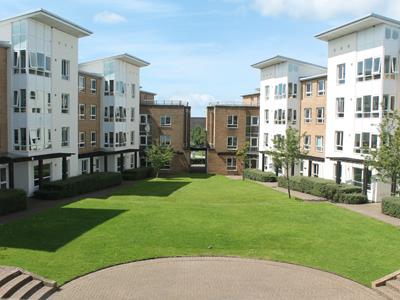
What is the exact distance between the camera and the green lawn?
15.1 metres

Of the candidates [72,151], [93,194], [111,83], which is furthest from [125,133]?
[93,194]

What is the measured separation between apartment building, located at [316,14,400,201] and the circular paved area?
Answer: 1483cm

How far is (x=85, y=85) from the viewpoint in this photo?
130 ft

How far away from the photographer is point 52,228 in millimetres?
19047

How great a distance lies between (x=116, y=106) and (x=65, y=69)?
9782 mm

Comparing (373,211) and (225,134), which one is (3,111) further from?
(225,134)

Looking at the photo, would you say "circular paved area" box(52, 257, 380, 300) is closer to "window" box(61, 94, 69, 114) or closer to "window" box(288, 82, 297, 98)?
"window" box(61, 94, 69, 114)

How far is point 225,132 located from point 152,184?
15292mm

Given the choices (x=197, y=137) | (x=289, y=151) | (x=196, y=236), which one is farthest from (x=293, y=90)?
(x=197, y=137)

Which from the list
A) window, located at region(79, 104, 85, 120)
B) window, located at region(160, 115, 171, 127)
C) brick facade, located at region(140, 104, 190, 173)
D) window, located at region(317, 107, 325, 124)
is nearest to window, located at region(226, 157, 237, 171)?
brick facade, located at region(140, 104, 190, 173)

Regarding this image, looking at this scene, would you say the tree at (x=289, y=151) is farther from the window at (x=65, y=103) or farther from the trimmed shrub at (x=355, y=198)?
the window at (x=65, y=103)

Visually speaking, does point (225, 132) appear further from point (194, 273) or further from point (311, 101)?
point (194, 273)

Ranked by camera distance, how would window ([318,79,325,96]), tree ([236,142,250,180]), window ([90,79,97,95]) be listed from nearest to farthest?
window ([318,79,325,96]) → window ([90,79,97,95]) → tree ([236,142,250,180])

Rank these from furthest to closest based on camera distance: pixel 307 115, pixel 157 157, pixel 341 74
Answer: pixel 157 157 → pixel 307 115 → pixel 341 74
